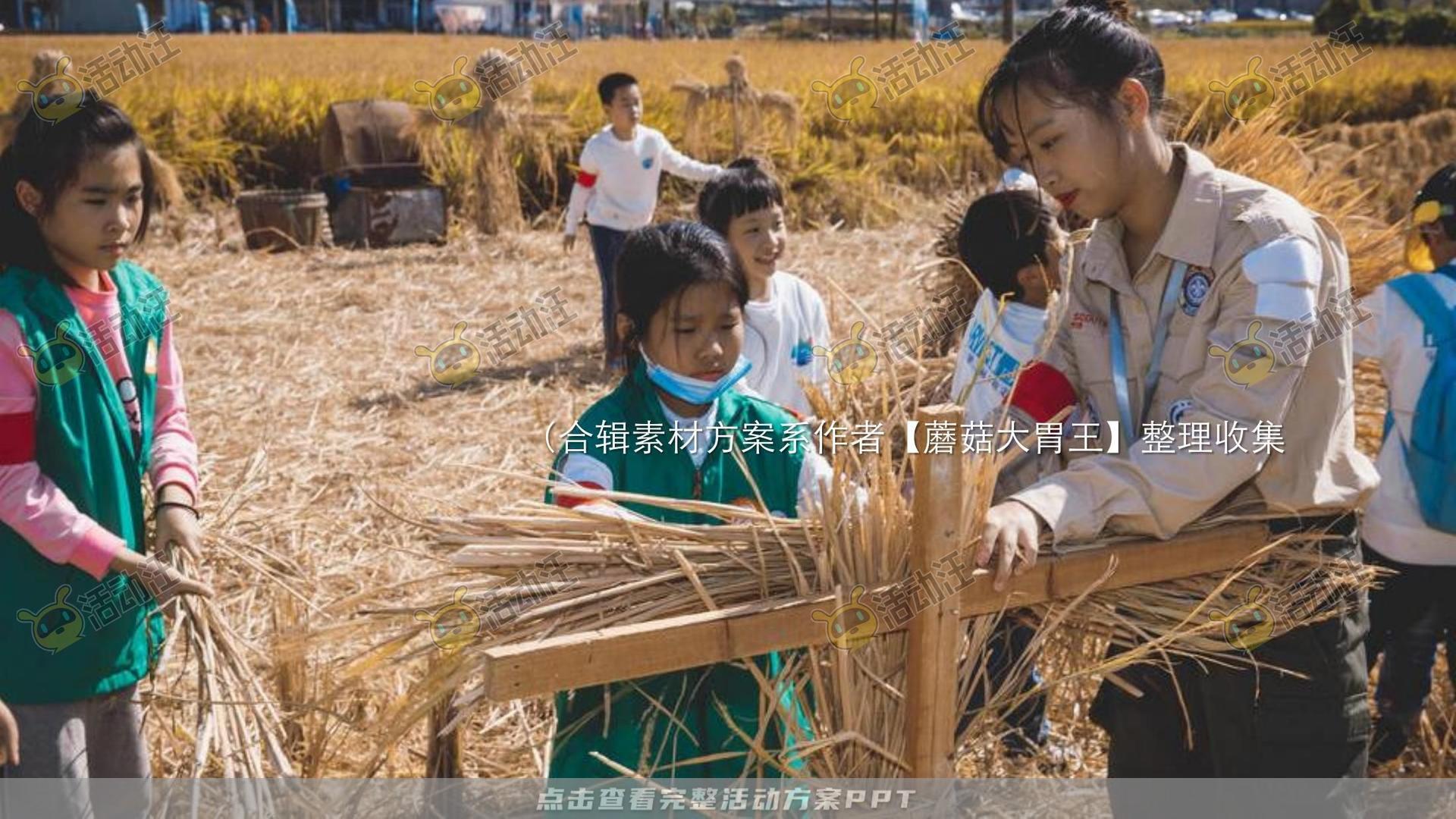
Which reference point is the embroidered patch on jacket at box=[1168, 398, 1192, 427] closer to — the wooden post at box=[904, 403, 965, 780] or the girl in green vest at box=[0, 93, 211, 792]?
the wooden post at box=[904, 403, 965, 780]

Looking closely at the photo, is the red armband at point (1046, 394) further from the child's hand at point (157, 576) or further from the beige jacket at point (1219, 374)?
the child's hand at point (157, 576)

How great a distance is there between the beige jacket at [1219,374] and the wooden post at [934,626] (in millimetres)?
167

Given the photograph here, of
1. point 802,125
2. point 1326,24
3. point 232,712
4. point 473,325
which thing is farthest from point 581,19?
point 232,712

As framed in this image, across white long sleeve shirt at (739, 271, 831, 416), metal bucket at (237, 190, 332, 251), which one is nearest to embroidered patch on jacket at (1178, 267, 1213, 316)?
white long sleeve shirt at (739, 271, 831, 416)

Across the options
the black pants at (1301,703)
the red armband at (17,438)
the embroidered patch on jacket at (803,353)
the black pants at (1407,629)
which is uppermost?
the red armband at (17,438)

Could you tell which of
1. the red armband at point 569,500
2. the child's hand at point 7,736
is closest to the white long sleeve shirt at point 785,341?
the red armband at point 569,500

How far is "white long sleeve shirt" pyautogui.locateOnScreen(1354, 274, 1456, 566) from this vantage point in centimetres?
280

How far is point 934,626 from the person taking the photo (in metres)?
Answer: 1.71

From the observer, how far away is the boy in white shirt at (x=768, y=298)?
3344 mm

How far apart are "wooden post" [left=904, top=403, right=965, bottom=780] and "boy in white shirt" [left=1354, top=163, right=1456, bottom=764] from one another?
1.46m

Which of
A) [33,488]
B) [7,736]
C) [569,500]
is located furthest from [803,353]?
[7,736]

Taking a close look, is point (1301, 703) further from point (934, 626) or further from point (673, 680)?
point (673, 680)

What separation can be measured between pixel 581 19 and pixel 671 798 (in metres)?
35.3

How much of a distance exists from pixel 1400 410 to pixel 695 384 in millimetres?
1644
